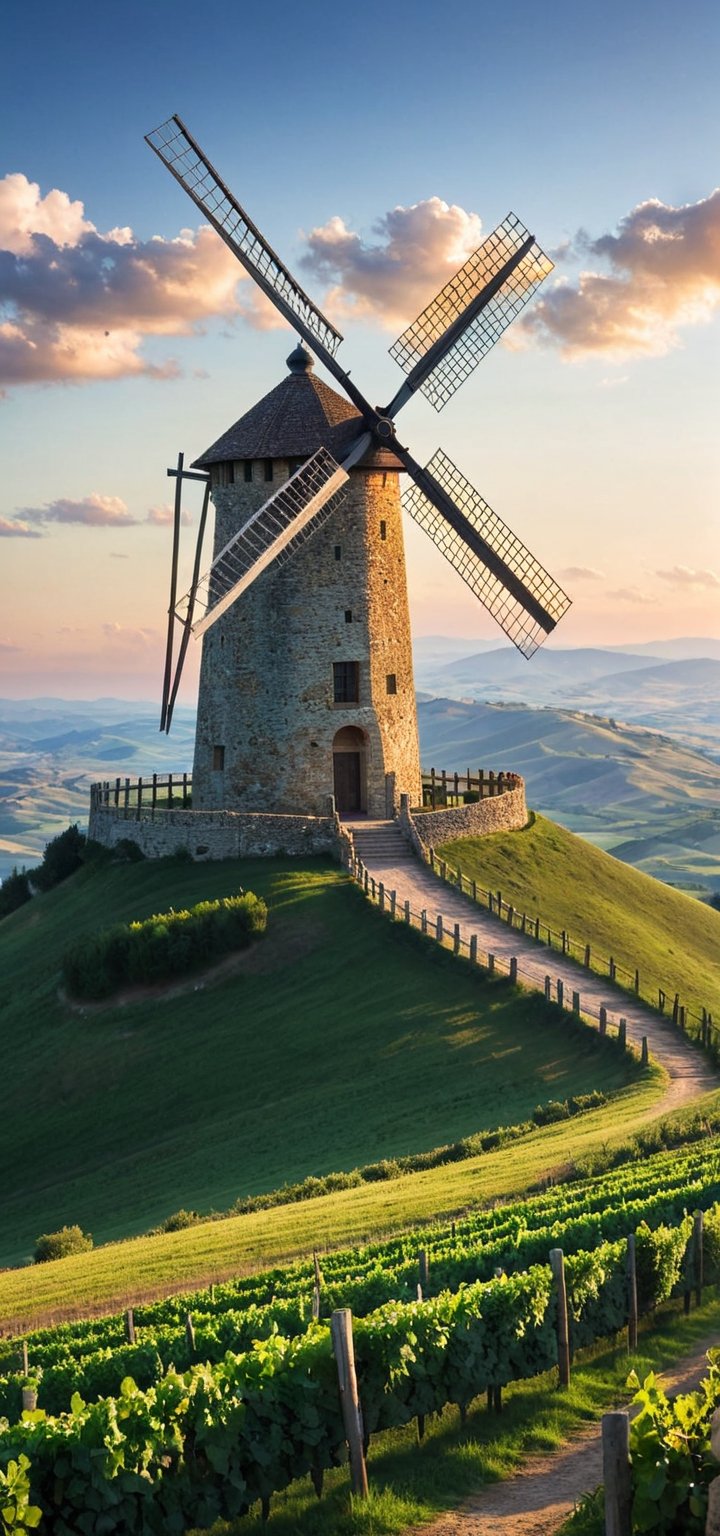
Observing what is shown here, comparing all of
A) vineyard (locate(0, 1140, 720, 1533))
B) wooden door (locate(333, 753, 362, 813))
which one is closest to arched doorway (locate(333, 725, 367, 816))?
wooden door (locate(333, 753, 362, 813))

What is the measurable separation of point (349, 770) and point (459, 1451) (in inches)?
1779

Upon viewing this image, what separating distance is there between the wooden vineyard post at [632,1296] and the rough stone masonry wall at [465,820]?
3571 cm

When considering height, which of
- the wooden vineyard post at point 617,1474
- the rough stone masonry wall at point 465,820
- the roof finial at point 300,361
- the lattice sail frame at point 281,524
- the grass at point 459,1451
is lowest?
the grass at point 459,1451

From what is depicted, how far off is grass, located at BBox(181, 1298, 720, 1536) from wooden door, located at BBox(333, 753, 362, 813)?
136 feet

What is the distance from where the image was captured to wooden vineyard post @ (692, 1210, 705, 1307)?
930 inches

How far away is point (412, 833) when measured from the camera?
191 ft

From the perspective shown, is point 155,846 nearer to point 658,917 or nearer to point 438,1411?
point 658,917

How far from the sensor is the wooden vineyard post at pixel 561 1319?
20359 mm

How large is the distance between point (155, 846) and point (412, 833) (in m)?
10.9

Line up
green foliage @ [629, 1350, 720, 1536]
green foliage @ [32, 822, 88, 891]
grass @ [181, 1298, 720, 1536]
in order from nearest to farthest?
1. green foliage @ [629, 1350, 720, 1536]
2. grass @ [181, 1298, 720, 1536]
3. green foliage @ [32, 822, 88, 891]

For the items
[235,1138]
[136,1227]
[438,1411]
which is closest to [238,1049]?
[235,1138]

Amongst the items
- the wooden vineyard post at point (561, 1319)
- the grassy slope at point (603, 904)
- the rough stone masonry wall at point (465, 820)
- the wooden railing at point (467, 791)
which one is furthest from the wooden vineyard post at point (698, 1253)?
the wooden railing at point (467, 791)

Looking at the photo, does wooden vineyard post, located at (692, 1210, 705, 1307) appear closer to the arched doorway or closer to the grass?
the grass

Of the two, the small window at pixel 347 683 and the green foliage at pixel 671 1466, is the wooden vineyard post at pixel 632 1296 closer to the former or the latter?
the green foliage at pixel 671 1466
